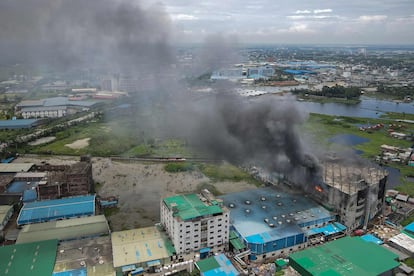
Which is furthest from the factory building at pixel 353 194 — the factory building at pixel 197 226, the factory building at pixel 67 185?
the factory building at pixel 67 185

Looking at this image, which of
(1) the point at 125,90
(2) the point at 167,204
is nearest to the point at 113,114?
(1) the point at 125,90

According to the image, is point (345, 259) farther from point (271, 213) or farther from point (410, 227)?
point (410, 227)

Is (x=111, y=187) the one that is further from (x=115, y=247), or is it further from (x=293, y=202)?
(x=293, y=202)

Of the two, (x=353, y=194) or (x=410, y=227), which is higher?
(x=353, y=194)

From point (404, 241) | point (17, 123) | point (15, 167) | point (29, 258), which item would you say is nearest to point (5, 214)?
point (29, 258)

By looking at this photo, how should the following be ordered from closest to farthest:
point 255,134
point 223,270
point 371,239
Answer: point 223,270, point 371,239, point 255,134

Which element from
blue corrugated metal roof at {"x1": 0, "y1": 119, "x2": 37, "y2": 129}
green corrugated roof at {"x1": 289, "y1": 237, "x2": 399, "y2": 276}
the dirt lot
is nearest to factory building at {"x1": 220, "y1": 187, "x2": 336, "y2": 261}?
green corrugated roof at {"x1": 289, "y1": 237, "x2": 399, "y2": 276}

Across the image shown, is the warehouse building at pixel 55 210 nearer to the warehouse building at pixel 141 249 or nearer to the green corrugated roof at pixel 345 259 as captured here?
the warehouse building at pixel 141 249
